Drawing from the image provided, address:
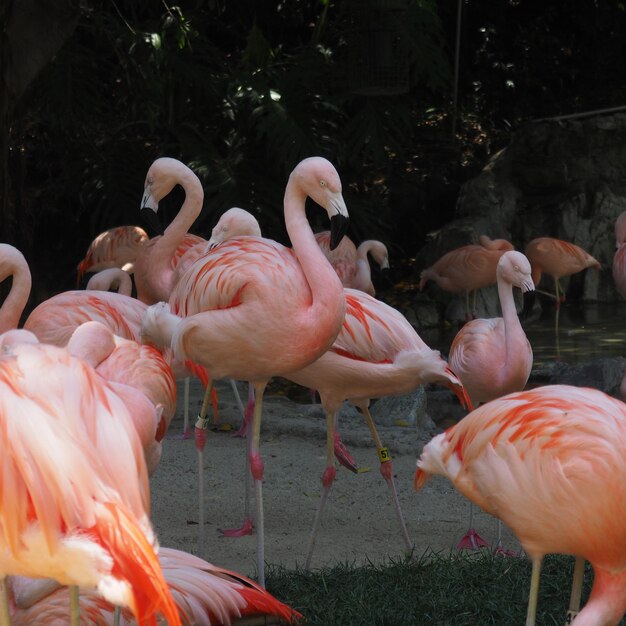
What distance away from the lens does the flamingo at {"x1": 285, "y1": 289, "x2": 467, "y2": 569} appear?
3.72 m

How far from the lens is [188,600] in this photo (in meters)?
2.56

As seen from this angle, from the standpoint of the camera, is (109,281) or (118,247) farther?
(118,247)

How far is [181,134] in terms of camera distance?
838cm

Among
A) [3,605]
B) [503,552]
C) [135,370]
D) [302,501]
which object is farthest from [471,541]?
[3,605]

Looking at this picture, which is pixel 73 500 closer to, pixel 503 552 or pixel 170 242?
pixel 503 552

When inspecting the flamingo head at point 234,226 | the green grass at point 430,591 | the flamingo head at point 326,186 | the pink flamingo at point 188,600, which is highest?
the flamingo head at point 326,186

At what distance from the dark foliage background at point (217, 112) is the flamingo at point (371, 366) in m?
2.65

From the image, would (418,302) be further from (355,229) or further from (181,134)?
(181,134)

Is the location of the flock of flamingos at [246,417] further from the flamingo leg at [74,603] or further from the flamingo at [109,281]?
the flamingo at [109,281]

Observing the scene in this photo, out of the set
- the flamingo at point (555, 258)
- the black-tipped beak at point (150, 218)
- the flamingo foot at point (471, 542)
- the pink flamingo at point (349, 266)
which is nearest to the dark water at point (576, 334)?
the flamingo at point (555, 258)

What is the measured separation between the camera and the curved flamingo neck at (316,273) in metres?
3.34

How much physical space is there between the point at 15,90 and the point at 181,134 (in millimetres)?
2704

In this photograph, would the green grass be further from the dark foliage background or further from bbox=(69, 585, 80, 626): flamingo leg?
the dark foliage background

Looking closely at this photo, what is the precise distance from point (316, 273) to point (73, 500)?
170 centimetres
